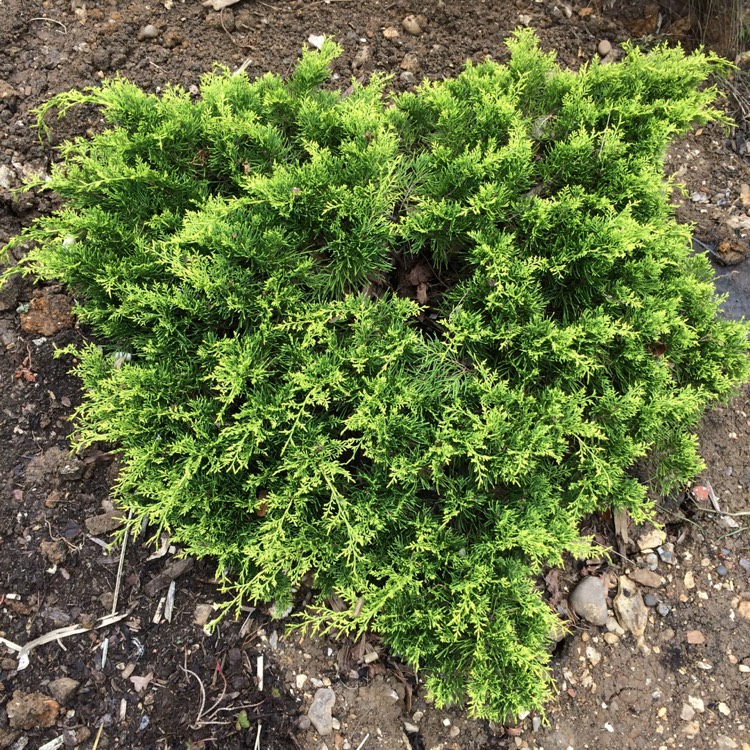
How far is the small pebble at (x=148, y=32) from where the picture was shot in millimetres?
4418

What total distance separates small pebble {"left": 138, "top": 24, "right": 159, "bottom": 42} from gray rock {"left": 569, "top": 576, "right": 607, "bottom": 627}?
5.16 meters

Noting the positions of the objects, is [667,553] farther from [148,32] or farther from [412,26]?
[148,32]

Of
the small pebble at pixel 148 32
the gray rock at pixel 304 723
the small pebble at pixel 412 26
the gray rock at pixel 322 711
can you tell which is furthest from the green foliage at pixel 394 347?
the small pebble at pixel 412 26

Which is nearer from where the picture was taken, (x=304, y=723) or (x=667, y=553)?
(x=304, y=723)

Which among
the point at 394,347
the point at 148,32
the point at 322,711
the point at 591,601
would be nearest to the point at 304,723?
the point at 322,711

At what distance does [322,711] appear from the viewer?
3.16 m

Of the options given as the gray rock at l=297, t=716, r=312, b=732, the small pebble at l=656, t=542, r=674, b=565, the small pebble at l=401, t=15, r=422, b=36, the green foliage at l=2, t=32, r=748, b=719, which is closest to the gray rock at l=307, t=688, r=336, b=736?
the gray rock at l=297, t=716, r=312, b=732

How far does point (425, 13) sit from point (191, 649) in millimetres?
5147

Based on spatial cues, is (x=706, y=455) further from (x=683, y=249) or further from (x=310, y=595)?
(x=310, y=595)

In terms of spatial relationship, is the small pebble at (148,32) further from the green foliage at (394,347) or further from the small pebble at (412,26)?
the small pebble at (412,26)

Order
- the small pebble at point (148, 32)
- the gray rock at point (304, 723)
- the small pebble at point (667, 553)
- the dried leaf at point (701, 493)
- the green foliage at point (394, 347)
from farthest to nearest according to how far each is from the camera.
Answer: the small pebble at point (148, 32) → the dried leaf at point (701, 493) → the small pebble at point (667, 553) → the gray rock at point (304, 723) → the green foliage at point (394, 347)

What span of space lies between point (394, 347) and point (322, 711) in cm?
210

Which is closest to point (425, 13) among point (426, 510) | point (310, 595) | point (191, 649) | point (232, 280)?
point (232, 280)

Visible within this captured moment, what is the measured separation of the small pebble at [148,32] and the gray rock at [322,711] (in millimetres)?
4888
